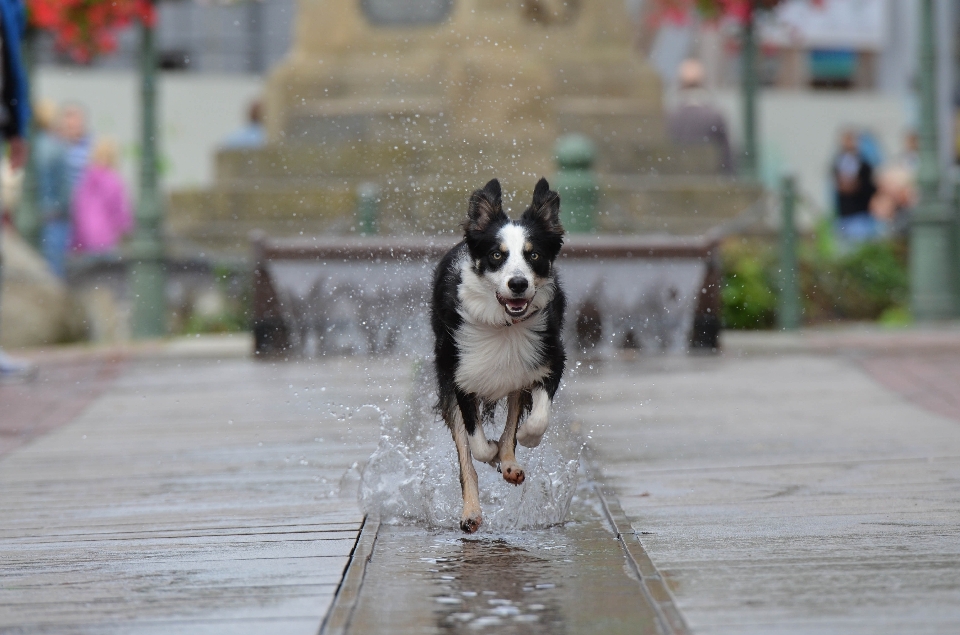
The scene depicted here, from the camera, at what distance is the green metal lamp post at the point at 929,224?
14.7 meters

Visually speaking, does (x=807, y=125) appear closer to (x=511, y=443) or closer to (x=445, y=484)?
(x=445, y=484)

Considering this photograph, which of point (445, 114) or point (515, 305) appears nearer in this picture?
point (515, 305)

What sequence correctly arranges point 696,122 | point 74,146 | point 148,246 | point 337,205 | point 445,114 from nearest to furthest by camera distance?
point 148,246 < point 74,146 < point 337,205 < point 445,114 < point 696,122

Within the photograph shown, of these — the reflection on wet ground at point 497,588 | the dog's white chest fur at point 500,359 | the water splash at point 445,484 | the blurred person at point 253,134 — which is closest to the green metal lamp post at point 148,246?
the blurred person at point 253,134

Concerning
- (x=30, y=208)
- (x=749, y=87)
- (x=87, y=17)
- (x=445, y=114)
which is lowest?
(x=30, y=208)

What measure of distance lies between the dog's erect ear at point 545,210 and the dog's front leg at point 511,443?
59 cm

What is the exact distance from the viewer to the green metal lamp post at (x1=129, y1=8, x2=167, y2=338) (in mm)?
14836

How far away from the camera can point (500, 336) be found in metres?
5.77

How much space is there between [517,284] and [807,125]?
19501 mm

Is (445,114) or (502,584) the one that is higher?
(445,114)

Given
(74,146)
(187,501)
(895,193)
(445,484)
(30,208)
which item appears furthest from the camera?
(895,193)

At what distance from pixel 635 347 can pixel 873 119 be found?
44.6ft

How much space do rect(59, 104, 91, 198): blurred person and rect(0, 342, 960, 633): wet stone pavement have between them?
23.2 feet

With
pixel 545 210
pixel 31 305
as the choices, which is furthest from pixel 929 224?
pixel 545 210
